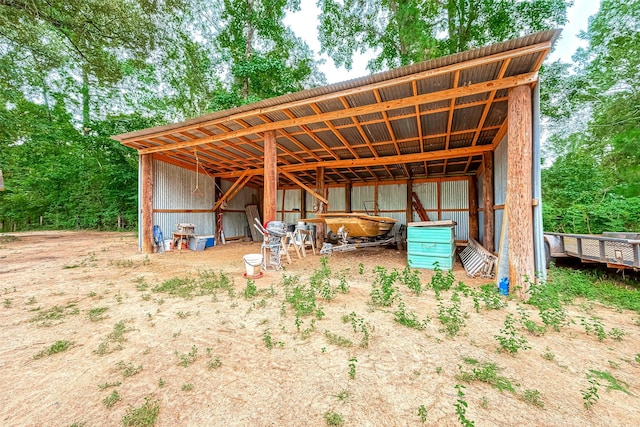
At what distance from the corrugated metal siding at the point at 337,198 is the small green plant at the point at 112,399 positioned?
11.5 m

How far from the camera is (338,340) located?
2420 millimetres

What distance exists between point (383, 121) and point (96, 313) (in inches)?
259

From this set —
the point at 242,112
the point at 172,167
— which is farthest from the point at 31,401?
the point at 172,167

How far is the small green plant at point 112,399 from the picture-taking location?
1.61 m

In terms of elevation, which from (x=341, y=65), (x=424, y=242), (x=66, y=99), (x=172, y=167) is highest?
(x=341, y=65)

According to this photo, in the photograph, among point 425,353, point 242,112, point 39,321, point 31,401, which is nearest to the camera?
point 31,401

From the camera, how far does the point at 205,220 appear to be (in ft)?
36.6

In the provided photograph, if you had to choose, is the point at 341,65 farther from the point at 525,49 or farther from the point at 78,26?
the point at 525,49

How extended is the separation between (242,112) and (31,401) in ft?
18.2

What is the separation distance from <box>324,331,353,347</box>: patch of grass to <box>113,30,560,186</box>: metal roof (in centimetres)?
423

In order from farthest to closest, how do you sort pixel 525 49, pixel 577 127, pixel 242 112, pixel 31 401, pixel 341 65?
pixel 341 65 < pixel 577 127 < pixel 242 112 < pixel 525 49 < pixel 31 401

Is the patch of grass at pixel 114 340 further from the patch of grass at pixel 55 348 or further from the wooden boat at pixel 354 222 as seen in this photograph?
the wooden boat at pixel 354 222

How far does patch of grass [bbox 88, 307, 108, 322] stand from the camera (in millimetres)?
3018

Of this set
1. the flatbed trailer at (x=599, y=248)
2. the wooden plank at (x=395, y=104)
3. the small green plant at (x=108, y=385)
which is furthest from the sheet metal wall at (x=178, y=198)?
the flatbed trailer at (x=599, y=248)
